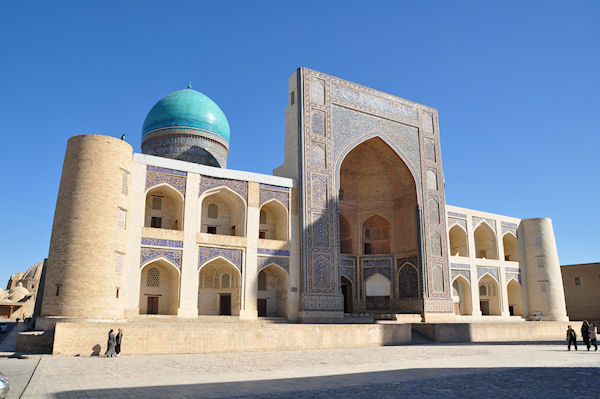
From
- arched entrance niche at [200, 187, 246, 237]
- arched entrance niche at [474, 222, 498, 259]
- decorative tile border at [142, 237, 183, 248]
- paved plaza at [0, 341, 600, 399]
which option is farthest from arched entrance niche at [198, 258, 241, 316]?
arched entrance niche at [474, 222, 498, 259]

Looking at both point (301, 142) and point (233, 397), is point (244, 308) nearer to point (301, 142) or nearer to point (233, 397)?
point (301, 142)

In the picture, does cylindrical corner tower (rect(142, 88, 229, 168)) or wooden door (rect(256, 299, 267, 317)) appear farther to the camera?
cylindrical corner tower (rect(142, 88, 229, 168))

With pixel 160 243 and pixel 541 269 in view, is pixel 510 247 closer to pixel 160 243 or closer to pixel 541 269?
pixel 541 269

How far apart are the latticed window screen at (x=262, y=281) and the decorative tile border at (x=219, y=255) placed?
1.42 metres

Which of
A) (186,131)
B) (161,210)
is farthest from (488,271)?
(161,210)

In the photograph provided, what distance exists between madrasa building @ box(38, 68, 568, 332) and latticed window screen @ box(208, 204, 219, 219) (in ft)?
0.15

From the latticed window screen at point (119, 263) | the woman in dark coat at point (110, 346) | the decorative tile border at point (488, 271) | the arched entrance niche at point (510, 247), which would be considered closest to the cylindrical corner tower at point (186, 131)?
the latticed window screen at point (119, 263)

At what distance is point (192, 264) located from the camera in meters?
14.2

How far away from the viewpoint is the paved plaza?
5016mm

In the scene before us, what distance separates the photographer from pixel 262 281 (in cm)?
1619

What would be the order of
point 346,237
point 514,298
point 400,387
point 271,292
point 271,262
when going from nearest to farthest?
1. point 400,387
2. point 271,262
3. point 271,292
4. point 346,237
5. point 514,298

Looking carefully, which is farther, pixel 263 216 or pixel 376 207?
pixel 376 207

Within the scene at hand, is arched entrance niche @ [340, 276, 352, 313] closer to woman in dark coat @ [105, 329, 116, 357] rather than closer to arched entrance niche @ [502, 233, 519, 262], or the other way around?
arched entrance niche @ [502, 233, 519, 262]

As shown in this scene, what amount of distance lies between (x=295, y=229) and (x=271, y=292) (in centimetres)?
223
